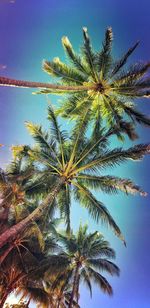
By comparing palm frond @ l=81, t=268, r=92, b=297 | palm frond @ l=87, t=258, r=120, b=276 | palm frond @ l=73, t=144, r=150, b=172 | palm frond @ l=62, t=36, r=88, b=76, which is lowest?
palm frond @ l=81, t=268, r=92, b=297

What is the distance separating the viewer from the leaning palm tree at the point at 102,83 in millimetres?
14305

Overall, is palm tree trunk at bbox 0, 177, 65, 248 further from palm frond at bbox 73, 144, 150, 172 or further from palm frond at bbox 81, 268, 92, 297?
palm frond at bbox 81, 268, 92, 297

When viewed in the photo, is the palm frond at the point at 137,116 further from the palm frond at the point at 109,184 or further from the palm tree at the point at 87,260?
the palm tree at the point at 87,260

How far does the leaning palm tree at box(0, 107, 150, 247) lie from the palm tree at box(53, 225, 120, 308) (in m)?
7.49

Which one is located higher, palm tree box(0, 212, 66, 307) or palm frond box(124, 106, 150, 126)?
palm frond box(124, 106, 150, 126)

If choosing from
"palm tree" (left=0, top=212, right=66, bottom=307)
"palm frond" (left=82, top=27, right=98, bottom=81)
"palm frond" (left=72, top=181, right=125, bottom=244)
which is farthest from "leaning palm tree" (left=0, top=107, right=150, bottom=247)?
"palm tree" (left=0, top=212, right=66, bottom=307)

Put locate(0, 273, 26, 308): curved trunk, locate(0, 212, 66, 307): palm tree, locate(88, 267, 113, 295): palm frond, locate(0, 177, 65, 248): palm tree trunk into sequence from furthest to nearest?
locate(88, 267, 113, 295): palm frond < locate(0, 212, 66, 307): palm tree < locate(0, 273, 26, 308): curved trunk < locate(0, 177, 65, 248): palm tree trunk

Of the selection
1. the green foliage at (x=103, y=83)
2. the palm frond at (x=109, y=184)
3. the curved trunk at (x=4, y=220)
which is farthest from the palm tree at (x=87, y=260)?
the green foliage at (x=103, y=83)

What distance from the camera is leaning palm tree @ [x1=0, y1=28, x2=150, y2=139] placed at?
1430cm

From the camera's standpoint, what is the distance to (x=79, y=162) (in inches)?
612

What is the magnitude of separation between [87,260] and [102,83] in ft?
44.8

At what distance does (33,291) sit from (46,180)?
8822 millimetres

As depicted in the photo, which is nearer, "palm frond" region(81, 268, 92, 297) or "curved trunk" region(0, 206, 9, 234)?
"curved trunk" region(0, 206, 9, 234)

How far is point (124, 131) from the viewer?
14703 mm
